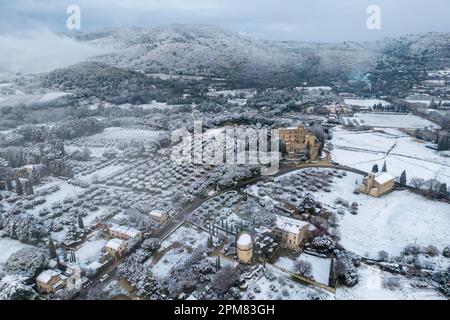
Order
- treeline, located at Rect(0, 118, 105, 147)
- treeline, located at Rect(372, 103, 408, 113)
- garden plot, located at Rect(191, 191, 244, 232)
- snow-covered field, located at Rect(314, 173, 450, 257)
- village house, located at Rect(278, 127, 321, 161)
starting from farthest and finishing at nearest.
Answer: treeline, located at Rect(372, 103, 408, 113) < treeline, located at Rect(0, 118, 105, 147) < village house, located at Rect(278, 127, 321, 161) < garden plot, located at Rect(191, 191, 244, 232) < snow-covered field, located at Rect(314, 173, 450, 257)

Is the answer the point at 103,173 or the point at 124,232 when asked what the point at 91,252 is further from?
the point at 103,173

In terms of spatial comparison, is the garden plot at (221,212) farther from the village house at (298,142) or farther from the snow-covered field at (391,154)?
the snow-covered field at (391,154)

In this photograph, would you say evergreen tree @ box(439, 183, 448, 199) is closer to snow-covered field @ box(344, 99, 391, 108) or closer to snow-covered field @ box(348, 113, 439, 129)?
snow-covered field @ box(348, 113, 439, 129)

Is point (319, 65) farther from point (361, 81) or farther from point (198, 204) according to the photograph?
point (198, 204)

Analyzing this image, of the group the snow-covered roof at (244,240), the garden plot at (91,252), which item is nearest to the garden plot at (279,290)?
the snow-covered roof at (244,240)

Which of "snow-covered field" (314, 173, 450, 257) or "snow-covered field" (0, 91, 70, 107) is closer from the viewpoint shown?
"snow-covered field" (314, 173, 450, 257)

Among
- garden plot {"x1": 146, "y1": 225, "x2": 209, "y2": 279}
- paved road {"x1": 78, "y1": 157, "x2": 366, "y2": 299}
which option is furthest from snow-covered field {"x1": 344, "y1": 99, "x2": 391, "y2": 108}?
garden plot {"x1": 146, "y1": 225, "x2": 209, "y2": 279}
